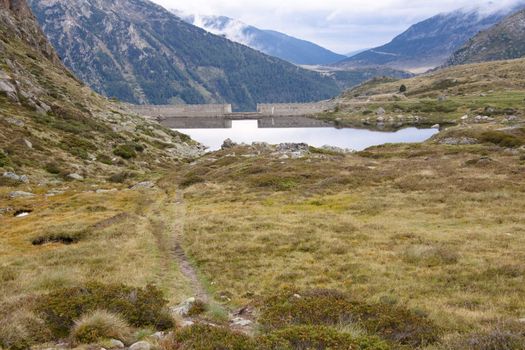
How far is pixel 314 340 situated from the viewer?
10.8 metres

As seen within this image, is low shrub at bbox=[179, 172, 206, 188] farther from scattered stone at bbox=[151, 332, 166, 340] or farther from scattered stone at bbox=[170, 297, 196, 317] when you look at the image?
scattered stone at bbox=[151, 332, 166, 340]

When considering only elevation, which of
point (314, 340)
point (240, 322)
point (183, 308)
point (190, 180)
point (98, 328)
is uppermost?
point (314, 340)

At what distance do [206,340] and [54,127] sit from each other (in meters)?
82.5

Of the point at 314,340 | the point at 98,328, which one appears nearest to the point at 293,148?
the point at 98,328

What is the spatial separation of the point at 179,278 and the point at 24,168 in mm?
47588

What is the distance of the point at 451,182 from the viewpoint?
45906 mm

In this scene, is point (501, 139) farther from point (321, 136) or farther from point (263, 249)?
point (321, 136)

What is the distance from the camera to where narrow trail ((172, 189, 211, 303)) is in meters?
21.4

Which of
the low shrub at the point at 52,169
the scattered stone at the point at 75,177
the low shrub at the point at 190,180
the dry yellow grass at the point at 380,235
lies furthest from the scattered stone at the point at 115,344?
the low shrub at the point at 52,169

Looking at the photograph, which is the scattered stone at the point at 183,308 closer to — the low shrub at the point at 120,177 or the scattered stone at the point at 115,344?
the scattered stone at the point at 115,344

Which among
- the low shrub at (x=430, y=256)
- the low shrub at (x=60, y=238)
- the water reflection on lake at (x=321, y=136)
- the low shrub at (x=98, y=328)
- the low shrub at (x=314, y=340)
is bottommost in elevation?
the water reflection on lake at (x=321, y=136)

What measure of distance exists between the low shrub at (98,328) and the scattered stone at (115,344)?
Result: 1.05 feet

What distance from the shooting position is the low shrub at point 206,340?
10.9m

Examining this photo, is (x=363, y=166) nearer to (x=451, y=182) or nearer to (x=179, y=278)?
(x=451, y=182)
